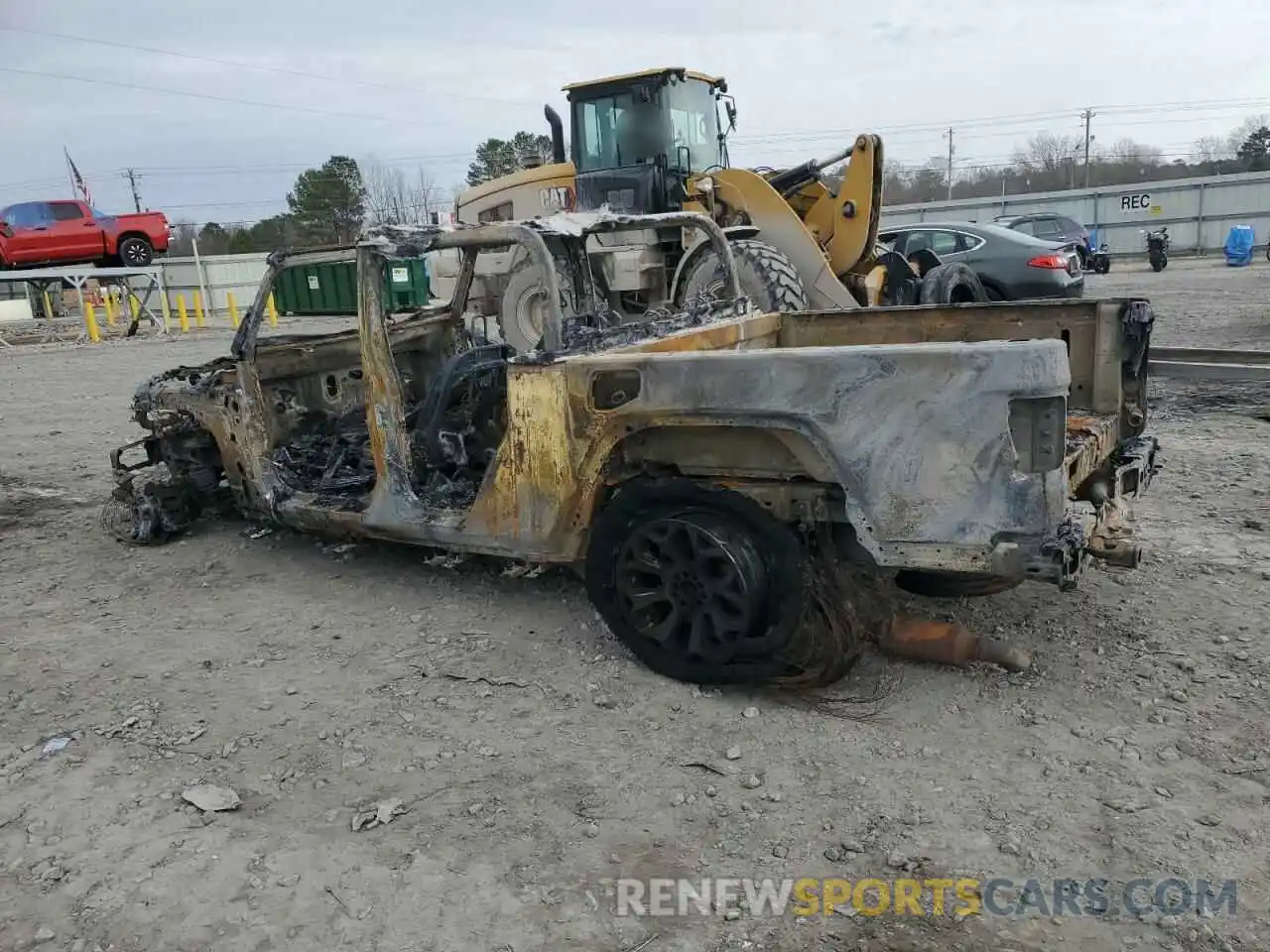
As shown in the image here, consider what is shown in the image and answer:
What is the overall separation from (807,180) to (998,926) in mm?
8408

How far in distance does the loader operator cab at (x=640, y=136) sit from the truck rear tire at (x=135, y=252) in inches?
732

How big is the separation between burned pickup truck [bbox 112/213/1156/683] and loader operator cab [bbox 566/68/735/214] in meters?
4.65

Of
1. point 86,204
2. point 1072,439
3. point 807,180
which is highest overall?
point 86,204

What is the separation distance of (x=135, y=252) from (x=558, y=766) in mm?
25512

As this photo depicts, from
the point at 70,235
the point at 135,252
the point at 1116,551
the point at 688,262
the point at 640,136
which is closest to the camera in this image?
the point at 1116,551

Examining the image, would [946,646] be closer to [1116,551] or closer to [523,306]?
[1116,551]

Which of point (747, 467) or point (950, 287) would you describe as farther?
point (950, 287)

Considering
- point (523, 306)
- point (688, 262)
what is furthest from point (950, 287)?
point (523, 306)

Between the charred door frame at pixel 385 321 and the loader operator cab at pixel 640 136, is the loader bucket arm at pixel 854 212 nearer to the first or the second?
the loader operator cab at pixel 640 136

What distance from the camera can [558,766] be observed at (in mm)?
3314

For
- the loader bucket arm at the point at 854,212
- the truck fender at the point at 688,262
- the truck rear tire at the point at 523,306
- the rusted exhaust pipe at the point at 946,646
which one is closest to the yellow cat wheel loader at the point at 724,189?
the loader bucket arm at the point at 854,212

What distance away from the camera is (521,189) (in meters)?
11.5

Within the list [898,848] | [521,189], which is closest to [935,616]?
[898,848]

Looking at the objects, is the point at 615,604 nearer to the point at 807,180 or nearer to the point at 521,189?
the point at 807,180
